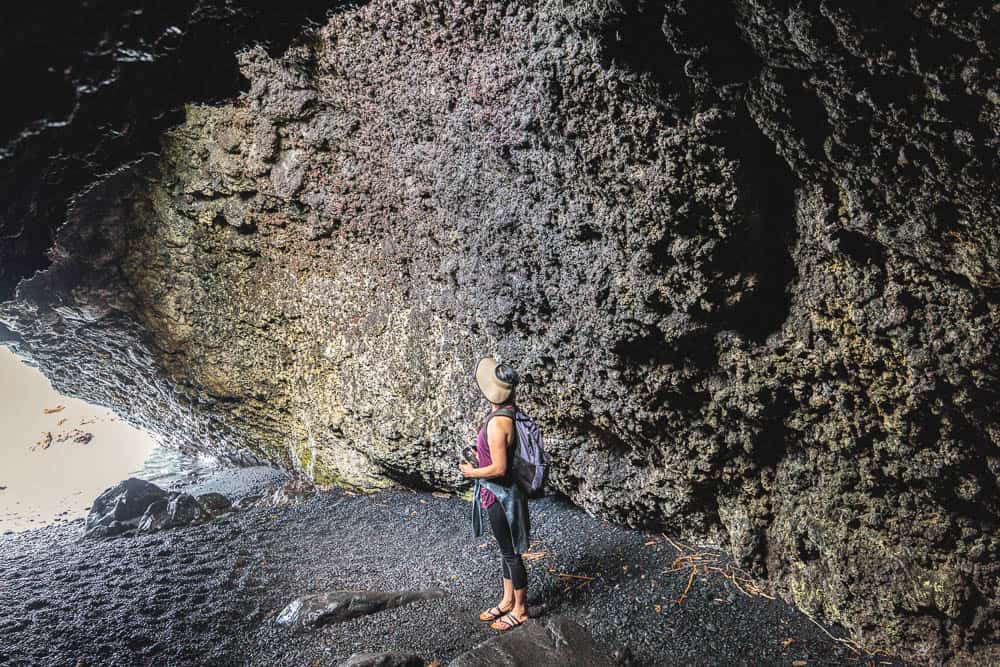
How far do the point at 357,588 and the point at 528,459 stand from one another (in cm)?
158

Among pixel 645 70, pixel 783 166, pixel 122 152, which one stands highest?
pixel 645 70

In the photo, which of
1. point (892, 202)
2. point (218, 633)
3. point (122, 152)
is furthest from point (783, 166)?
point (218, 633)

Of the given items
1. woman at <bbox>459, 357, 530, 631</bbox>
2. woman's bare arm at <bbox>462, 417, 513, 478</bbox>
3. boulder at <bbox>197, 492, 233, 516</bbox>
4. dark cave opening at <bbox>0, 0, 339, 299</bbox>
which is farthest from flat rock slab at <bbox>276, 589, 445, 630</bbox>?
boulder at <bbox>197, 492, 233, 516</bbox>

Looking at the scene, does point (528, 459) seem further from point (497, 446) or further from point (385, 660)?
point (385, 660)

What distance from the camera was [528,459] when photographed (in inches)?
140

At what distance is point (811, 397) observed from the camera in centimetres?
315

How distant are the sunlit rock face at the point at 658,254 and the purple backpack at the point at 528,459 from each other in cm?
62

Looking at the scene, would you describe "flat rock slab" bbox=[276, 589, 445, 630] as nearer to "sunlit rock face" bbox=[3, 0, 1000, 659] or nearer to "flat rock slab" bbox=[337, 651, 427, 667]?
"flat rock slab" bbox=[337, 651, 427, 667]

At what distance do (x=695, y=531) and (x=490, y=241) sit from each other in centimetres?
238

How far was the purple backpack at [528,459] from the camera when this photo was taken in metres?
3.54

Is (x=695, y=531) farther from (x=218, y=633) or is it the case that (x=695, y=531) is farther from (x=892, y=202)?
(x=218, y=633)

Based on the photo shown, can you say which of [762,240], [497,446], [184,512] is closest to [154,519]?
[184,512]

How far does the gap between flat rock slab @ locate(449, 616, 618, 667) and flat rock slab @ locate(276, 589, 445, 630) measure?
30.7 inches

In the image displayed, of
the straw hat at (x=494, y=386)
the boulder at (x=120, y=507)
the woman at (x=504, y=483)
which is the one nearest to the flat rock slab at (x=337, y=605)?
the woman at (x=504, y=483)
